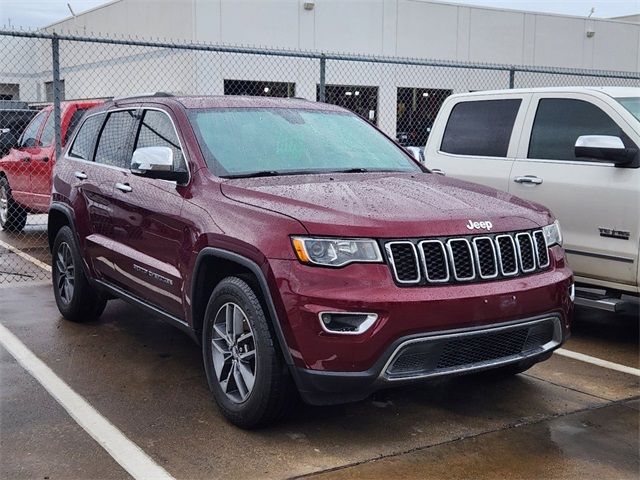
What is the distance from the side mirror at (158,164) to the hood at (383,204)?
41 centimetres

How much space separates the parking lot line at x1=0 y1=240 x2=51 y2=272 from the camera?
361 inches

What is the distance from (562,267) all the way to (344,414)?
152 centimetres

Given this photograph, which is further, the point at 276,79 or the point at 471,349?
the point at 276,79

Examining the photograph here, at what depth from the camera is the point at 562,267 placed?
449 centimetres

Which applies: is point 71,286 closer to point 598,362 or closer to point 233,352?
point 233,352

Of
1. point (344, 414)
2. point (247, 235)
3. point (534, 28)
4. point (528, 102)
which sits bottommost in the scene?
point (344, 414)

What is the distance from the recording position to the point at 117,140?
19.1ft

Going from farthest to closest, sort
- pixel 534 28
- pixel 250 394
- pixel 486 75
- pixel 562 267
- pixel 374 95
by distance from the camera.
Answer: pixel 534 28 < pixel 486 75 < pixel 374 95 < pixel 562 267 < pixel 250 394

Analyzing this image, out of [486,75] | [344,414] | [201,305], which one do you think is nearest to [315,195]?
[201,305]

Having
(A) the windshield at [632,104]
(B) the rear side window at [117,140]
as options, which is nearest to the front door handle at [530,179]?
(A) the windshield at [632,104]

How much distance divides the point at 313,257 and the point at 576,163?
3279 mm

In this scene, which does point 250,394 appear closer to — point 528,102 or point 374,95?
point 528,102

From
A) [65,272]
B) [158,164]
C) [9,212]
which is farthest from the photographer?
[9,212]

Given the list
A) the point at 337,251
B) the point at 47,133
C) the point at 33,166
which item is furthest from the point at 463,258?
the point at 33,166
